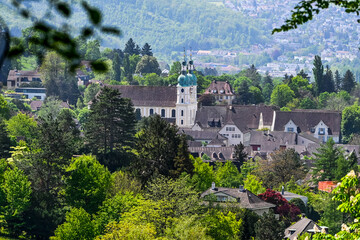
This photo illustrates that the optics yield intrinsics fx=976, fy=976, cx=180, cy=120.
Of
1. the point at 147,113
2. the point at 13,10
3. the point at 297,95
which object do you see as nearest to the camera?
the point at 13,10

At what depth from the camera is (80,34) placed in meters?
5.64

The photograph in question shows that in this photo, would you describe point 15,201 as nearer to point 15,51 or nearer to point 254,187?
point 254,187

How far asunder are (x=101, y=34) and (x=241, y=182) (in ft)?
211

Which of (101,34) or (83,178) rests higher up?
(101,34)

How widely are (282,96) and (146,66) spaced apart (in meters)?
28.9

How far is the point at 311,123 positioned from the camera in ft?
396

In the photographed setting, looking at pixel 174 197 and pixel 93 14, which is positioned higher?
pixel 93 14

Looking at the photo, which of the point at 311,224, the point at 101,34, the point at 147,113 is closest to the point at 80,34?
the point at 101,34

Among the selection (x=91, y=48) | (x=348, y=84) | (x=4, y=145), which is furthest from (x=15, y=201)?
(x=348, y=84)

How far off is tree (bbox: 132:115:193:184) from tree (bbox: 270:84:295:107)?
94.5 meters

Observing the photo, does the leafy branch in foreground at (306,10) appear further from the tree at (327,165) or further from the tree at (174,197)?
the tree at (327,165)

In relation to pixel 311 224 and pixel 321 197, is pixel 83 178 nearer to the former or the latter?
pixel 311 224

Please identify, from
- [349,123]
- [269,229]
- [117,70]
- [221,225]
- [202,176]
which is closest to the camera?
[221,225]

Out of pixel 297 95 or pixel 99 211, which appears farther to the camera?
pixel 297 95
